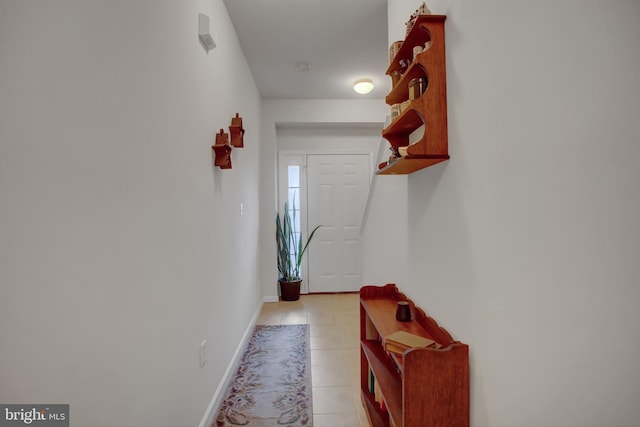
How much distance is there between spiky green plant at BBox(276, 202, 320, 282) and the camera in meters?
4.43

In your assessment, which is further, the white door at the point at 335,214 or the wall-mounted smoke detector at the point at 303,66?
the white door at the point at 335,214

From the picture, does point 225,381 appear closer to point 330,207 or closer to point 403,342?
point 403,342

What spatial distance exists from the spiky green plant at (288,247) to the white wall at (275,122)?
0.33ft

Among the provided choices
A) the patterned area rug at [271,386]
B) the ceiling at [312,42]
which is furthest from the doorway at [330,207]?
the patterned area rug at [271,386]

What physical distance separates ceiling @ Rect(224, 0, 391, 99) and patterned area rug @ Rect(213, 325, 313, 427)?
2687 millimetres

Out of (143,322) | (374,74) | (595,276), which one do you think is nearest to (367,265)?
(143,322)

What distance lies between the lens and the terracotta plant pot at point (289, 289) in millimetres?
4402

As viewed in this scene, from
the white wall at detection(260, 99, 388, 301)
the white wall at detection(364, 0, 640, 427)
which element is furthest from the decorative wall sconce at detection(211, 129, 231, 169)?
the white wall at detection(260, 99, 388, 301)

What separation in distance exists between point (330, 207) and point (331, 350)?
92.7 inches

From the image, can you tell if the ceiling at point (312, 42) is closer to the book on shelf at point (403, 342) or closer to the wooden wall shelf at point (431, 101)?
the wooden wall shelf at point (431, 101)

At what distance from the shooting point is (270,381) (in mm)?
2277

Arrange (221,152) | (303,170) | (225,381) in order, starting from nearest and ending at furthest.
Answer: (221,152) < (225,381) < (303,170)

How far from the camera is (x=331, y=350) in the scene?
2811 mm

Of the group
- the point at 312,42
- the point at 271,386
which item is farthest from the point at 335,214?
the point at 271,386
